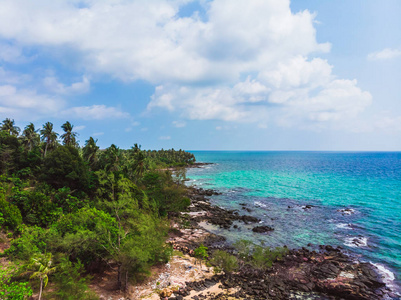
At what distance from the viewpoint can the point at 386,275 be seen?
23.1 m

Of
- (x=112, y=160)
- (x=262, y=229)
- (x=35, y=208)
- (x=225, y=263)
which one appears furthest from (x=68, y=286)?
(x=112, y=160)

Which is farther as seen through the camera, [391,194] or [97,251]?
[391,194]

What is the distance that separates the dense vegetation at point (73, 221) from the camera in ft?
54.0

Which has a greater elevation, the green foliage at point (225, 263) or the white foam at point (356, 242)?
the green foliage at point (225, 263)

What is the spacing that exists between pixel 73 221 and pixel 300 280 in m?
25.0

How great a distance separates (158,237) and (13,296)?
39.1 ft

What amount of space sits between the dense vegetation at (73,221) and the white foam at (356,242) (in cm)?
2739

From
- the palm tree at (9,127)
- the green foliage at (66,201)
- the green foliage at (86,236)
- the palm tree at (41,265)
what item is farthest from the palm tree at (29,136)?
the palm tree at (41,265)

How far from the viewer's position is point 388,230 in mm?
35938

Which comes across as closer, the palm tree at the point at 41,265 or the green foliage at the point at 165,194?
the palm tree at the point at 41,265

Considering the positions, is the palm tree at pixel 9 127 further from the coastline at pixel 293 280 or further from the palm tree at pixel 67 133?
the coastline at pixel 293 280

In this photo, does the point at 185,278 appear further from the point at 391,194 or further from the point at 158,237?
the point at 391,194

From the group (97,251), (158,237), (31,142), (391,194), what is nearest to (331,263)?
(158,237)

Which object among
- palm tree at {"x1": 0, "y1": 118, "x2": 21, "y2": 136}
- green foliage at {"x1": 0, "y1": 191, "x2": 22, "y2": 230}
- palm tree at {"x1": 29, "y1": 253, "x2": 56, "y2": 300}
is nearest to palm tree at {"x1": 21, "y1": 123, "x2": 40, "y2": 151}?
palm tree at {"x1": 0, "y1": 118, "x2": 21, "y2": 136}
